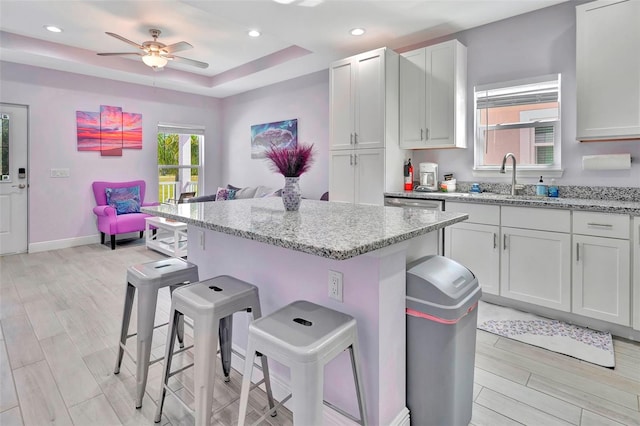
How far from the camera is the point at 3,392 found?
73.5 inches

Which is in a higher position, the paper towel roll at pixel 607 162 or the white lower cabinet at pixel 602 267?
the paper towel roll at pixel 607 162

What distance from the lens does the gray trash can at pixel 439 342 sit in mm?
1406

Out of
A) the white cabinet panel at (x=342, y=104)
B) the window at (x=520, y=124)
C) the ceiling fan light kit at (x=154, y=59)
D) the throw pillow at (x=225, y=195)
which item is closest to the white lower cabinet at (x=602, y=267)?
the window at (x=520, y=124)

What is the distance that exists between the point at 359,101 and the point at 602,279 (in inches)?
107

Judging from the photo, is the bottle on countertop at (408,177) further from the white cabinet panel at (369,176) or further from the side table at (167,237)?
the side table at (167,237)

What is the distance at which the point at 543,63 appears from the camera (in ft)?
10.4

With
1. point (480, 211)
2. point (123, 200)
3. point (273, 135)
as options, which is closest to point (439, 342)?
point (480, 211)

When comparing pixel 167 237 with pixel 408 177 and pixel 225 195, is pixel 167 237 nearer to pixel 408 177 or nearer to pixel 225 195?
pixel 225 195

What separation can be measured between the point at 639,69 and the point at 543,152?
0.93 metres

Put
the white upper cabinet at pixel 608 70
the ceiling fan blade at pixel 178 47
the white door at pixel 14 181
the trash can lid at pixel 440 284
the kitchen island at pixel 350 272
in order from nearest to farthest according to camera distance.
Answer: the kitchen island at pixel 350 272, the trash can lid at pixel 440 284, the white upper cabinet at pixel 608 70, the ceiling fan blade at pixel 178 47, the white door at pixel 14 181

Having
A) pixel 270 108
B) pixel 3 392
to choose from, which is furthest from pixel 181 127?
pixel 3 392

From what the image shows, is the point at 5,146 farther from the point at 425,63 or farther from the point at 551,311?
the point at 551,311

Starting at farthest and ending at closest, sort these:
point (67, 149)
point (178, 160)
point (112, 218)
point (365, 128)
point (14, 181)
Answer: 1. point (178, 160)
2. point (67, 149)
3. point (112, 218)
4. point (14, 181)
5. point (365, 128)

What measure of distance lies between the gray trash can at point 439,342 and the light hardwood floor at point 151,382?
361mm
